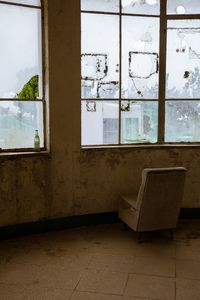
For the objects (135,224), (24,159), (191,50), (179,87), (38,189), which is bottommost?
(135,224)

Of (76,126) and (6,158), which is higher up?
(76,126)

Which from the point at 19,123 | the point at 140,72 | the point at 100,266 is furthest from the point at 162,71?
the point at 100,266

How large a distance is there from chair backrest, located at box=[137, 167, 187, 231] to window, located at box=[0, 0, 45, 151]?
146 centimetres

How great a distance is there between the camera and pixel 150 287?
325 cm

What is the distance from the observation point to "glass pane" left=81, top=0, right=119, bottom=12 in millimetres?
4676

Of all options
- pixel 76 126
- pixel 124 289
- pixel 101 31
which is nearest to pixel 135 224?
pixel 124 289

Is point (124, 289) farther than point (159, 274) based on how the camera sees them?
No

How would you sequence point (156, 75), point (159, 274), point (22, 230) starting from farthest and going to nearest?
point (156, 75)
point (22, 230)
point (159, 274)

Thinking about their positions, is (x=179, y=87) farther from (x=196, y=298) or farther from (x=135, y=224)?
(x=196, y=298)

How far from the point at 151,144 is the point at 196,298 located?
2.31 m

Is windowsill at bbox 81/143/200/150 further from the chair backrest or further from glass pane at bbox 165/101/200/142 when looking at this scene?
the chair backrest

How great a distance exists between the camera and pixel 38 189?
452cm

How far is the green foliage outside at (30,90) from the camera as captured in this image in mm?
4445

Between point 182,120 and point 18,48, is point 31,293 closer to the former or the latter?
point 18,48
